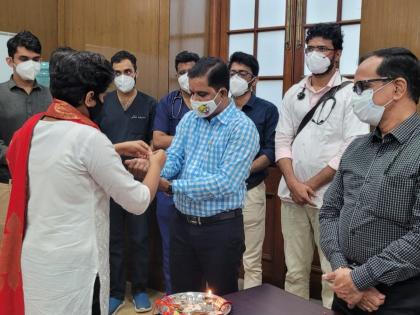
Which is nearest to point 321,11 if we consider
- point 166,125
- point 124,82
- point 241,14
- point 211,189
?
point 241,14

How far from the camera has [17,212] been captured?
148cm

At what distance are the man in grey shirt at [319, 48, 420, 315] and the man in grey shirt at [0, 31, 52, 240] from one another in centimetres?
197

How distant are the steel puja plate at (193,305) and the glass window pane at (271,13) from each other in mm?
2415

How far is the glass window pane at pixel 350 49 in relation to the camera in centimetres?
309

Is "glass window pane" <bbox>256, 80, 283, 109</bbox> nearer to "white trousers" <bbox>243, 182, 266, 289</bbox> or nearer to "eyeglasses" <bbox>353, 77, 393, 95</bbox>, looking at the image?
"white trousers" <bbox>243, 182, 266, 289</bbox>

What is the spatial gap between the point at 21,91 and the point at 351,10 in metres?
2.20

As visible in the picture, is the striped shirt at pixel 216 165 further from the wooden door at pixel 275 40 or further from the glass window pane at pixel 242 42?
the glass window pane at pixel 242 42

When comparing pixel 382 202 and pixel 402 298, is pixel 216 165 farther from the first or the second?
pixel 402 298

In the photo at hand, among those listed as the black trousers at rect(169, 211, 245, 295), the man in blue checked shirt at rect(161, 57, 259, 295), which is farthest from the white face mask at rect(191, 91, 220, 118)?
the black trousers at rect(169, 211, 245, 295)

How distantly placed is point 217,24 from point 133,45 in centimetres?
69

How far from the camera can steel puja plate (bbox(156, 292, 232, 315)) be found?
142 centimetres

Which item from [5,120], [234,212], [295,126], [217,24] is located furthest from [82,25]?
[234,212]

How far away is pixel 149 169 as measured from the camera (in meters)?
1.67

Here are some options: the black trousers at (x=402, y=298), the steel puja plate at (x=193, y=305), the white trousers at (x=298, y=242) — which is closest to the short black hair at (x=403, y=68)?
the black trousers at (x=402, y=298)
